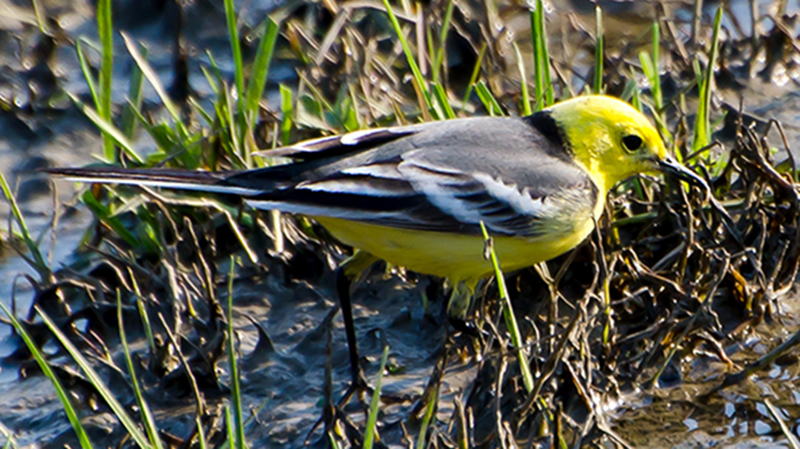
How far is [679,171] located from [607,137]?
13.6 inches

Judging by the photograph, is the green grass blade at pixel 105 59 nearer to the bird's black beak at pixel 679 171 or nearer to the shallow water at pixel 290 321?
the shallow water at pixel 290 321

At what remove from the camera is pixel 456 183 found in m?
4.54

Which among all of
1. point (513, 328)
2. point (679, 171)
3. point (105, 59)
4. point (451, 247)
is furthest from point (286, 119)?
point (513, 328)

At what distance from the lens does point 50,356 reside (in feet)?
16.5

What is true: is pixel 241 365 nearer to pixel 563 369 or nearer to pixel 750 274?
pixel 563 369

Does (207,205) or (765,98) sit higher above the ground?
(207,205)

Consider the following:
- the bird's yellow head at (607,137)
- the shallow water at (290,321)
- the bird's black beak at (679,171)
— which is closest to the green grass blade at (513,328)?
the shallow water at (290,321)

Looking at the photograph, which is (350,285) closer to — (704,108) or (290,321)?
(290,321)

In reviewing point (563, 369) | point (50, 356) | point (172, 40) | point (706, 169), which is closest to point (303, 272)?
point (50, 356)

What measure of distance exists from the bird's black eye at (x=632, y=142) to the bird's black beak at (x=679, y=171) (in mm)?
119

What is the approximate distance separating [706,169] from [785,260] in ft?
1.80

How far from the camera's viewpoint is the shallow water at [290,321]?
14.4ft

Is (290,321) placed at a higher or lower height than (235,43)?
lower

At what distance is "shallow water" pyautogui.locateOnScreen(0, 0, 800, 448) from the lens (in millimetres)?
4391
